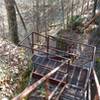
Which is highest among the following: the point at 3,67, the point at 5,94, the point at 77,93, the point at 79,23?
the point at 79,23

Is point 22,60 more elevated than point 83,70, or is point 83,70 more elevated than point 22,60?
point 22,60

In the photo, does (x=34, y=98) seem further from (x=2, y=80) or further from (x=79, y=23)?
(x=79, y=23)

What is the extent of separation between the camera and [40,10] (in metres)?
13.4

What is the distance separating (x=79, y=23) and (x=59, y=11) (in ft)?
11.4

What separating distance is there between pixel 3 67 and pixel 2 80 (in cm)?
41

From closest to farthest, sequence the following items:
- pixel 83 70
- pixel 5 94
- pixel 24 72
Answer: pixel 5 94 < pixel 24 72 < pixel 83 70

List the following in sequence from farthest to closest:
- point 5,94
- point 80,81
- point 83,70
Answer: point 83,70, point 80,81, point 5,94

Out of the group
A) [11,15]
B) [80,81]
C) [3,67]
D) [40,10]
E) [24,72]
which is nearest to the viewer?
[3,67]

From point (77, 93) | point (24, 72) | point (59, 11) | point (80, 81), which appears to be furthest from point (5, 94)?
point (59, 11)

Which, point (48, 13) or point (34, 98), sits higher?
point (48, 13)

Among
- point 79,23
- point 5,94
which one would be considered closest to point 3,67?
point 5,94

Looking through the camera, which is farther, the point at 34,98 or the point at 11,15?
the point at 11,15

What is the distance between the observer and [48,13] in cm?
1416

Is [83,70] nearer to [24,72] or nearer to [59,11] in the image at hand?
[24,72]
